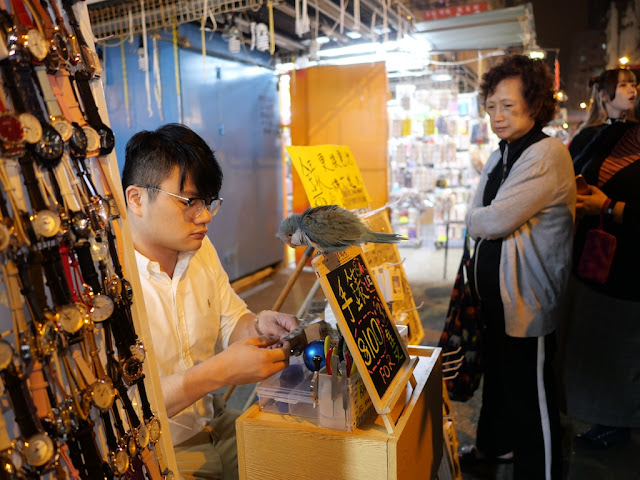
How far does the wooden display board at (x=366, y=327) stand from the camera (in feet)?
3.25

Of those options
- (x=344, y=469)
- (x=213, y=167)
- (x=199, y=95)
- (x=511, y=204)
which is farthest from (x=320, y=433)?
(x=199, y=95)

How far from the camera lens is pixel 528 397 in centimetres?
188

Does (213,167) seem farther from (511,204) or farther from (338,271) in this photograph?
(511,204)

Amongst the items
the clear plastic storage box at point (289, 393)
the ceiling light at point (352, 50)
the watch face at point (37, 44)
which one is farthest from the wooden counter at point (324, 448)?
the ceiling light at point (352, 50)

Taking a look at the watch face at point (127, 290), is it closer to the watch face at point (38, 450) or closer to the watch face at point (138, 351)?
the watch face at point (138, 351)

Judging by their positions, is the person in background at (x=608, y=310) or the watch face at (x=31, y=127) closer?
the watch face at (x=31, y=127)

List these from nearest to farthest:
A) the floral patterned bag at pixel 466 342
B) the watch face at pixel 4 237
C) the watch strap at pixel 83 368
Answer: the watch face at pixel 4 237 < the watch strap at pixel 83 368 < the floral patterned bag at pixel 466 342

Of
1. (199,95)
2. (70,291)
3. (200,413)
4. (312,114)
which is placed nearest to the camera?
(70,291)

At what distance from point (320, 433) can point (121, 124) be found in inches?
170

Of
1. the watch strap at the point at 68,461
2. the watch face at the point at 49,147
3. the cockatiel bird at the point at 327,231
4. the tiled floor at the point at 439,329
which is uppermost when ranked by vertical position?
the watch face at the point at 49,147

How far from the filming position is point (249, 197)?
5492 mm

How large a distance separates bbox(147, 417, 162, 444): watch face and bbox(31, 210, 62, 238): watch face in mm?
336

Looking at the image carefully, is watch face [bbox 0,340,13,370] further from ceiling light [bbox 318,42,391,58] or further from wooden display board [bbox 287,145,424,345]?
ceiling light [bbox 318,42,391,58]

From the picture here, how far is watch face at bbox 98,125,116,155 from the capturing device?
26.2 inches
